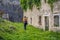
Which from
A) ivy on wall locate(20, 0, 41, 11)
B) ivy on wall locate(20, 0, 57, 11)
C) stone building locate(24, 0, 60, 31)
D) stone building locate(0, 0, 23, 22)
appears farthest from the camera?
stone building locate(0, 0, 23, 22)

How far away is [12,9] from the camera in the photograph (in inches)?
1607

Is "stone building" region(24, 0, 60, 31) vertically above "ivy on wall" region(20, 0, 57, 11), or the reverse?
"ivy on wall" region(20, 0, 57, 11)

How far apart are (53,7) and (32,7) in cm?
612

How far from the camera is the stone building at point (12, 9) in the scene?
3947 cm

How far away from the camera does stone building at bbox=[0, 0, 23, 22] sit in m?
39.5

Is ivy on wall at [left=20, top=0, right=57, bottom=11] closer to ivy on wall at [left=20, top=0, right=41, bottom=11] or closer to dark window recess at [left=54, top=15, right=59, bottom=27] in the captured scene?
ivy on wall at [left=20, top=0, right=41, bottom=11]

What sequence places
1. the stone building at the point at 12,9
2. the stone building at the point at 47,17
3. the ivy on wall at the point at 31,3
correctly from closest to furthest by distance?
1. the stone building at the point at 47,17
2. the ivy on wall at the point at 31,3
3. the stone building at the point at 12,9

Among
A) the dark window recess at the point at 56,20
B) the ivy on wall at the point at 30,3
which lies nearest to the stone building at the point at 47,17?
the dark window recess at the point at 56,20

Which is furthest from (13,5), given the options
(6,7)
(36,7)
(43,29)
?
(43,29)

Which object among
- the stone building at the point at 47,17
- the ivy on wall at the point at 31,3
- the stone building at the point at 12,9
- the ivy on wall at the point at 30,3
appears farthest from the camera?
the stone building at the point at 12,9

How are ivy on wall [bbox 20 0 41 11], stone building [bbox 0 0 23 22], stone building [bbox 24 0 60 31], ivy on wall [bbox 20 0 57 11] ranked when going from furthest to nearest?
1. stone building [bbox 0 0 23 22]
2. ivy on wall [bbox 20 0 41 11]
3. ivy on wall [bbox 20 0 57 11]
4. stone building [bbox 24 0 60 31]

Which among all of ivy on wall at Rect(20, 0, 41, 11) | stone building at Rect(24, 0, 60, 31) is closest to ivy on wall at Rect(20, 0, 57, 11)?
ivy on wall at Rect(20, 0, 41, 11)

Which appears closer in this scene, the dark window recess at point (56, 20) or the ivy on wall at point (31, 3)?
the dark window recess at point (56, 20)

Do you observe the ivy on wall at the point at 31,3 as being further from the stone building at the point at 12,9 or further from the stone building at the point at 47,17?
the stone building at the point at 12,9
